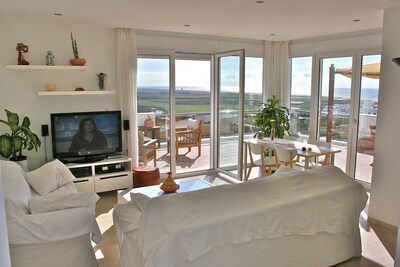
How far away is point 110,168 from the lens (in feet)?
16.7

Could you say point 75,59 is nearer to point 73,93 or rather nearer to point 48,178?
point 73,93

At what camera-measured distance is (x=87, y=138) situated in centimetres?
499

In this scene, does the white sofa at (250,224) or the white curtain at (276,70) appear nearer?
the white sofa at (250,224)

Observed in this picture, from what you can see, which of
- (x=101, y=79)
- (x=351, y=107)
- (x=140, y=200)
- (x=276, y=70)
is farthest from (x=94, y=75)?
(x=351, y=107)

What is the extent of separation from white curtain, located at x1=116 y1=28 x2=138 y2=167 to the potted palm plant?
1.35m

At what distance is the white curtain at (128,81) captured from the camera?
5141 mm

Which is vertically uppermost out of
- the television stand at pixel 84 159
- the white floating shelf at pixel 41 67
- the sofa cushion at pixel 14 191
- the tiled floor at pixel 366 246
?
the white floating shelf at pixel 41 67

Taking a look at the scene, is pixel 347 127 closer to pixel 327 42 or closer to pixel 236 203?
pixel 327 42

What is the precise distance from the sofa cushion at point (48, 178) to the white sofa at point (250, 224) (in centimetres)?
174

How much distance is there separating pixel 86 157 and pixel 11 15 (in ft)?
6.81

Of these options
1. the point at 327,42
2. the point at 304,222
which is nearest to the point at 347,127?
the point at 327,42

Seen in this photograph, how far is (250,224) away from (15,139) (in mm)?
3350

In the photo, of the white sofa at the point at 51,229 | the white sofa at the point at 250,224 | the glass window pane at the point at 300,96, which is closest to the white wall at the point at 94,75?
the glass window pane at the point at 300,96

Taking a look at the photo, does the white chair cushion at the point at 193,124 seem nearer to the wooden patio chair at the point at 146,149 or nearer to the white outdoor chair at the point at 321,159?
the wooden patio chair at the point at 146,149
